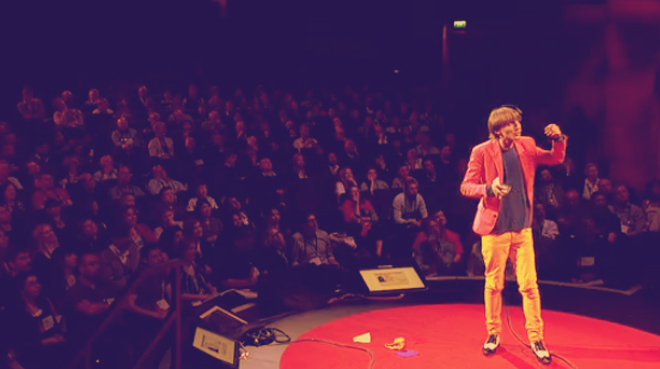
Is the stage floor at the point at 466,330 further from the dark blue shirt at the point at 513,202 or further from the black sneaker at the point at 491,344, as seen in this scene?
the dark blue shirt at the point at 513,202

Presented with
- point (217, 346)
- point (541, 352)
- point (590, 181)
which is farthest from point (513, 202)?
point (590, 181)

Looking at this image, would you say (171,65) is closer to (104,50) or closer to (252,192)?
(104,50)

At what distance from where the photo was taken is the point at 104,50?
1247 centimetres

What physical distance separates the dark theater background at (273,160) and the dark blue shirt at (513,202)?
109 centimetres

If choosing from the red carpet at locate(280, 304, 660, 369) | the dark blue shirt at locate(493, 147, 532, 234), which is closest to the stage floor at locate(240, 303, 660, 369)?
the red carpet at locate(280, 304, 660, 369)

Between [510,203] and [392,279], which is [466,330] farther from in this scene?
[510,203]

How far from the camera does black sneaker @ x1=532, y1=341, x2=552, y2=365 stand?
13.5 feet

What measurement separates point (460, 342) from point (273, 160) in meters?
5.01

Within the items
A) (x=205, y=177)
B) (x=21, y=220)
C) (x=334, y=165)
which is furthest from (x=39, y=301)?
(x=334, y=165)

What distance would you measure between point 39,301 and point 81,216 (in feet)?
5.89

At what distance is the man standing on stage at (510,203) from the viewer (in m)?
4.11

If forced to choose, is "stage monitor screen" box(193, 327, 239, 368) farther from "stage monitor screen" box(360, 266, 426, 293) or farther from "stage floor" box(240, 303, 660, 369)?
"stage monitor screen" box(360, 266, 426, 293)

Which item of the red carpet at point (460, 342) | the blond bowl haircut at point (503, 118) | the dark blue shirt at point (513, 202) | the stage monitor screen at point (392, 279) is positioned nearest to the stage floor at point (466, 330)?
the red carpet at point (460, 342)

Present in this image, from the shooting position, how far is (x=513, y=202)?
4141 mm
